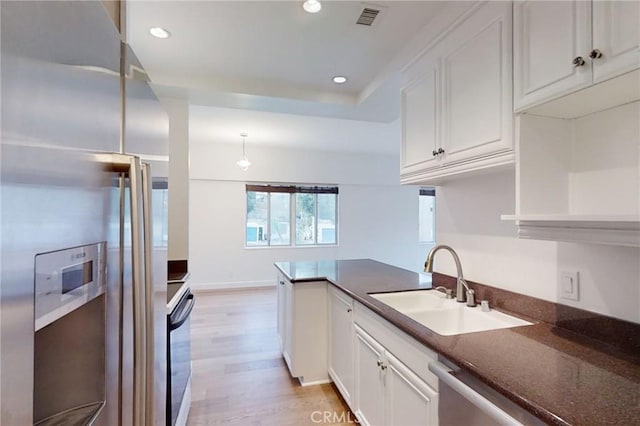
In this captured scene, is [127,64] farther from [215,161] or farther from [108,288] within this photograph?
[215,161]

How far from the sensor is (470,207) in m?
2.00

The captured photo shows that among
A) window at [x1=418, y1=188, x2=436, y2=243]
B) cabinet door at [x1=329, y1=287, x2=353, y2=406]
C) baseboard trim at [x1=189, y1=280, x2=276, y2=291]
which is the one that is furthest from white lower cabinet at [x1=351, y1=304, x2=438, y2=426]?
window at [x1=418, y1=188, x2=436, y2=243]

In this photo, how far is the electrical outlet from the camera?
53.8 inches

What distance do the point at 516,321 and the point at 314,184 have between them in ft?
17.2

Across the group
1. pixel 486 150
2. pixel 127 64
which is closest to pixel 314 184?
pixel 486 150

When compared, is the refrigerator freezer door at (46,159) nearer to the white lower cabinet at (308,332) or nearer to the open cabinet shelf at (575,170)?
the open cabinet shelf at (575,170)

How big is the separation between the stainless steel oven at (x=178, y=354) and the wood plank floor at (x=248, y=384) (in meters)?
0.27

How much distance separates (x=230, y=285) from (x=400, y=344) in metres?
5.07

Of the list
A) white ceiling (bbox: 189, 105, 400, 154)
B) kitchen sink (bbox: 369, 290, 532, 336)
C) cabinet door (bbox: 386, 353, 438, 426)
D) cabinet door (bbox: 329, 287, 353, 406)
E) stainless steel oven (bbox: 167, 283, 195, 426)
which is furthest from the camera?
white ceiling (bbox: 189, 105, 400, 154)

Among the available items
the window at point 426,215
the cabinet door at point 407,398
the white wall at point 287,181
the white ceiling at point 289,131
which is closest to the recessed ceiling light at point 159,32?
the white ceiling at point 289,131

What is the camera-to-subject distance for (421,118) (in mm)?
1967

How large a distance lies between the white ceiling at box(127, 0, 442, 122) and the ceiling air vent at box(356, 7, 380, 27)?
0.10ft

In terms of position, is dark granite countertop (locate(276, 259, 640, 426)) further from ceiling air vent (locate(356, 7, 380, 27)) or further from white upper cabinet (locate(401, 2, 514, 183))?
Answer: ceiling air vent (locate(356, 7, 380, 27))

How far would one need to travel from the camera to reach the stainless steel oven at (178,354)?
174 cm
